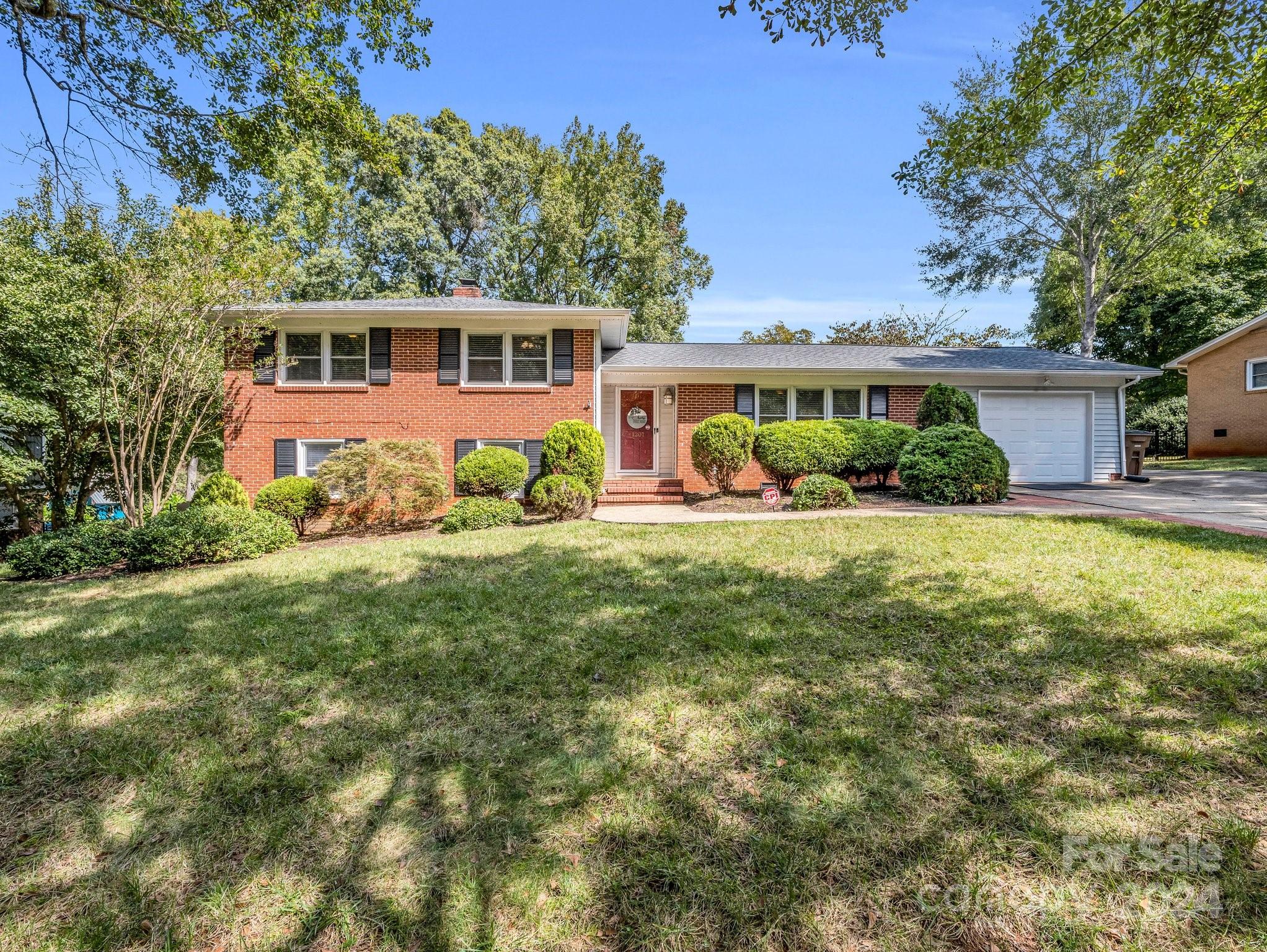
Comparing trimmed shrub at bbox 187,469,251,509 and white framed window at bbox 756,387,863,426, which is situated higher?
white framed window at bbox 756,387,863,426

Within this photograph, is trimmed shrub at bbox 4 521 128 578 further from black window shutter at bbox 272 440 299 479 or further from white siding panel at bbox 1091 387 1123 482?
white siding panel at bbox 1091 387 1123 482

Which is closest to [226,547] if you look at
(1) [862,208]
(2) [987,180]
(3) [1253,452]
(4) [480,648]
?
(4) [480,648]

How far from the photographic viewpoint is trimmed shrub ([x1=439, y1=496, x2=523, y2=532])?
28.9 ft

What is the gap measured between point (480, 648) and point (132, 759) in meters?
1.65

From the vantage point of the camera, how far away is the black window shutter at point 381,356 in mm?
11375

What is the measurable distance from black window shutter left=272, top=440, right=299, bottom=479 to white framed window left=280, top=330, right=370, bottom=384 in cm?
123

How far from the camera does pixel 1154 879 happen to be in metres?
1.81

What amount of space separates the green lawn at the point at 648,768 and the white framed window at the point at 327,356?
7.65 m

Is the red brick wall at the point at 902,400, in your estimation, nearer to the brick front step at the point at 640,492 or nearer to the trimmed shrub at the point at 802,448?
the trimmed shrub at the point at 802,448

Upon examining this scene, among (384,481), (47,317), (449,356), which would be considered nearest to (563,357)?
(449,356)

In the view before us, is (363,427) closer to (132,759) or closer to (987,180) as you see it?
A: (132,759)

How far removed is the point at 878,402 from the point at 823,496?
5595 mm

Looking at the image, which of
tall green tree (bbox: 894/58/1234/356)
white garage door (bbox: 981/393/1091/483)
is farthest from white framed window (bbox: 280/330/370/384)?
tall green tree (bbox: 894/58/1234/356)

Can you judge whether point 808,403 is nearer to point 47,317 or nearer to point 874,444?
point 874,444
